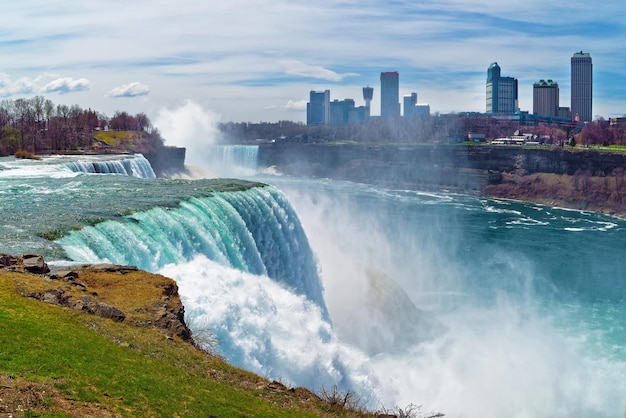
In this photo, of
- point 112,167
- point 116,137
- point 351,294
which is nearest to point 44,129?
point 116,137

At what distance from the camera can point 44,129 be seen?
7025cm

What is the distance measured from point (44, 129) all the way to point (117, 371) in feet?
221

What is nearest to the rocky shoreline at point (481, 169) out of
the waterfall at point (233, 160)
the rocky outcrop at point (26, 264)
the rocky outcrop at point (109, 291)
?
the waterfall at point (233, 160)

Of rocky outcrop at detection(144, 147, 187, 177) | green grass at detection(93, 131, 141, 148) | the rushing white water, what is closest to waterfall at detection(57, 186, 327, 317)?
the rushing white water

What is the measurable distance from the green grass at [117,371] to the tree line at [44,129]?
52.4 metres

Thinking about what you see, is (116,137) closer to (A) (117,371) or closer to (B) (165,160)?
(B) (165,160)

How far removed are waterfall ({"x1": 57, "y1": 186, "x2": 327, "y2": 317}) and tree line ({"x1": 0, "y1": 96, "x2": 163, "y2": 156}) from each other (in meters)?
38.7

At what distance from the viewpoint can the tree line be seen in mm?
60653

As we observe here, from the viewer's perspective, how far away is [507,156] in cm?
9600

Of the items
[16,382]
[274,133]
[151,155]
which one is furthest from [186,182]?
[274,133]

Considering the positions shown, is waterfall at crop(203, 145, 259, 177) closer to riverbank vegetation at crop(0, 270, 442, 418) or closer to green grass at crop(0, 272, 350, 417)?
riverbank vegetation at crop(0, 270, 442, 418)

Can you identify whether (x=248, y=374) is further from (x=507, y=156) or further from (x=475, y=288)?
(x=507, y=156)

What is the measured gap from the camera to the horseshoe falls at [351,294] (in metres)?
17.0

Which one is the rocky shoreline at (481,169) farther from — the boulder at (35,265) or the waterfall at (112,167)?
the boulder at (35,265)
